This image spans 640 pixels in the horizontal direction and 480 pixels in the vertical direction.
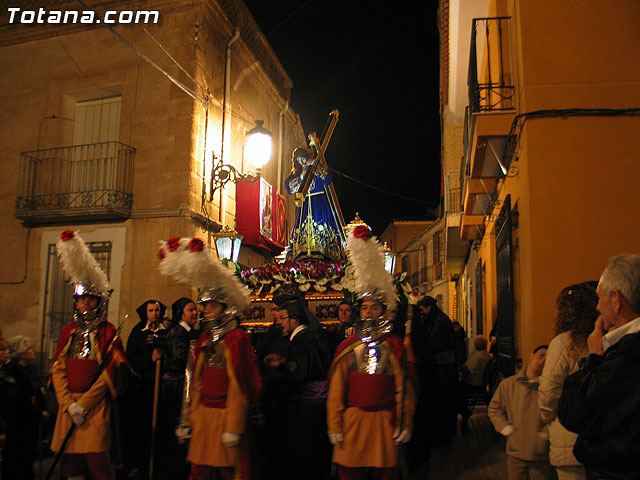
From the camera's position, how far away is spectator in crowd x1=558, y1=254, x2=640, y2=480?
2287 millimetres

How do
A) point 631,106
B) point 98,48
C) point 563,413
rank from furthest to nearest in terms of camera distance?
1. point 98,48
2. point 631,106
3. point 563,413

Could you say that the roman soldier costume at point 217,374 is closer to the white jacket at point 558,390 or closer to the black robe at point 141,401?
the black robe at point 141,401

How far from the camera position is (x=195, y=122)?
1207 centimetres

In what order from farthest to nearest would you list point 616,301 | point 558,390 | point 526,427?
point 526,427
point 558,390
point 616,301

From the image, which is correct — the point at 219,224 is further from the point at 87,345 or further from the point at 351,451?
the point at 351,451

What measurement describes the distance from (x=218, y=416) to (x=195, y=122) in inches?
343

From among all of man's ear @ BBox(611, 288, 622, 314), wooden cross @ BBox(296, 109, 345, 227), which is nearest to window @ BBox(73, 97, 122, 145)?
wooden cross @ BBox(296, 109, 345, 227)

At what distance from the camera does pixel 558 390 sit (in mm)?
3488

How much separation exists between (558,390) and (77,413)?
4.06 meters

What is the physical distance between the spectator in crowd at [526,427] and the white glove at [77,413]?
360cm

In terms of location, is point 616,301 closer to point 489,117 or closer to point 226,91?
point 489,117

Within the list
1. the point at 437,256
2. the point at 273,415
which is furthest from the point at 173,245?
the point at 437,256

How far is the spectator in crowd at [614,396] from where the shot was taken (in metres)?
2.29

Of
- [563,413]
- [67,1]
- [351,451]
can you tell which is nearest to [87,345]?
[351,451]
